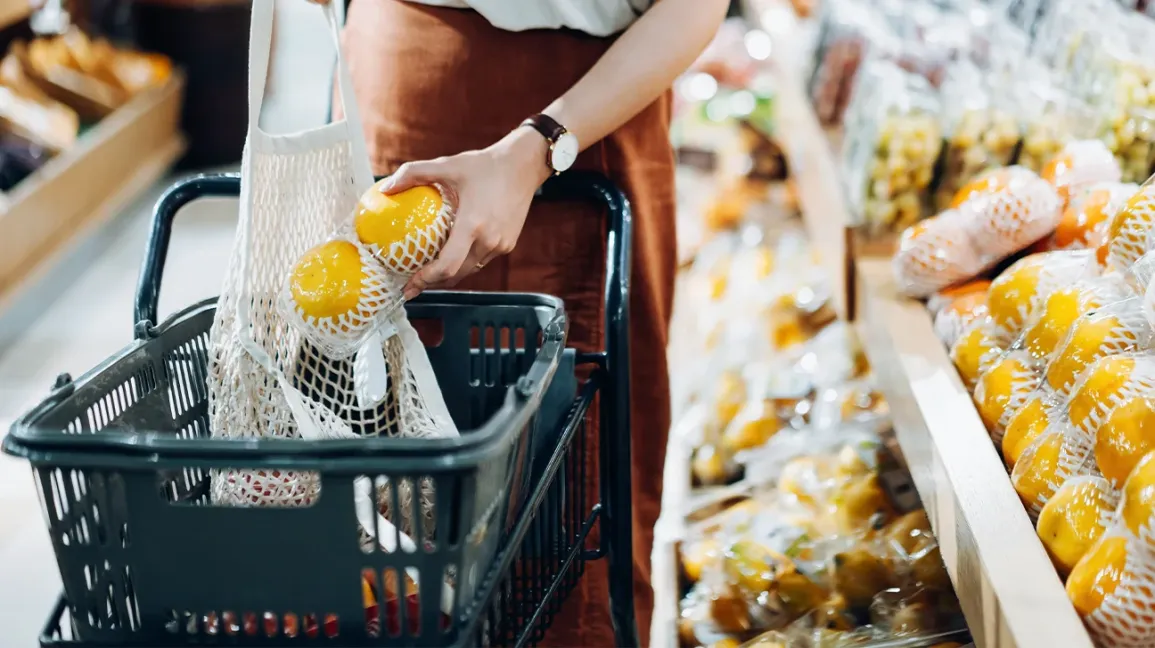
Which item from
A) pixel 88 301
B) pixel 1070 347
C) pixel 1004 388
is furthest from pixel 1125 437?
pixel 88 301

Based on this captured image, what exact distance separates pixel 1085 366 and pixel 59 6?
459 centimetres

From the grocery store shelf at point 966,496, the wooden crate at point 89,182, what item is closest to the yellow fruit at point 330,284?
the grocery store shelf at point 966,496

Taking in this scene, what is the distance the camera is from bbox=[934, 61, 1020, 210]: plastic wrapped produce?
176 cm

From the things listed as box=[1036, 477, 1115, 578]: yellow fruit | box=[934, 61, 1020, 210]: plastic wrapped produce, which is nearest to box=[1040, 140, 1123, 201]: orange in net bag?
box=[934, 61, 1020, 210]: plastic wrapped produce

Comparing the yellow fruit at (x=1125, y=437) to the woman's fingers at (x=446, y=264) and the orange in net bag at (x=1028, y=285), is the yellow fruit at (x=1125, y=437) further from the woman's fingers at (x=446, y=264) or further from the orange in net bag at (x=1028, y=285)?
the woman's fingers at (x=446, y=264)

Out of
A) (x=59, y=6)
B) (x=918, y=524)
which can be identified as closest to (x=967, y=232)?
(x=918, y=524)

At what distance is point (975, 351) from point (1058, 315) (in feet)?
0.54

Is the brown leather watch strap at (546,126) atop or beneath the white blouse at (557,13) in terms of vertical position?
beneath

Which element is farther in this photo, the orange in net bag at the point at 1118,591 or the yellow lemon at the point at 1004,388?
the yellow lemon at the point at 1004,388

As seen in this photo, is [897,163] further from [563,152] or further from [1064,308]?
[563,152]

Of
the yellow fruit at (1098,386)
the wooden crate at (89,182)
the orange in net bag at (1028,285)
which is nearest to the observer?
the yellow fruit at (1098,386)

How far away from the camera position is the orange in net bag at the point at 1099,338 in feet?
3.35

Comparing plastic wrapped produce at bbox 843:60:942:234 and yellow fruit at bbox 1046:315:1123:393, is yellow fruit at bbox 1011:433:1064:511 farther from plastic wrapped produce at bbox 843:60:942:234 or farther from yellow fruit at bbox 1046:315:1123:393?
plastic wrapped produce at bbox 843:60:942:234

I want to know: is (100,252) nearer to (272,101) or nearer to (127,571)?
(272,101)
